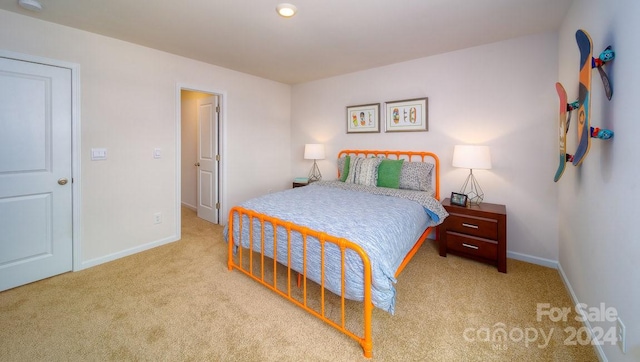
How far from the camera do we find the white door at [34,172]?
2.26 meters

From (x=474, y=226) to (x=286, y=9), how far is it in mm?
2717

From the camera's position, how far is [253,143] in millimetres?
4336

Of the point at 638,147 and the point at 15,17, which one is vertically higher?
the point at 15,17

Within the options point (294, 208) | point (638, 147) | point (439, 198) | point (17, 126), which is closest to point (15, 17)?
point (17, 126)

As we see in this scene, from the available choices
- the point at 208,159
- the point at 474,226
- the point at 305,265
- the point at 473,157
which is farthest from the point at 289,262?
the point at 208,159

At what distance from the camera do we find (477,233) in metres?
2.68

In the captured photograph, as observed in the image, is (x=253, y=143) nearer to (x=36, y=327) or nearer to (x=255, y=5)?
(x=255, y=5)

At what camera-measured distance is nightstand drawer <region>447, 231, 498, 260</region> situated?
2.60 metres

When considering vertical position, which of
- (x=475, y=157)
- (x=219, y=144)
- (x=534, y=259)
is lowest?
(x=534, y=259)

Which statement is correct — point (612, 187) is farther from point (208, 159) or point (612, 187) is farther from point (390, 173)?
point (208, 159)

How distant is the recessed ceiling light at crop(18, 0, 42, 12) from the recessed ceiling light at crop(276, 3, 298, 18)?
75.6 inches

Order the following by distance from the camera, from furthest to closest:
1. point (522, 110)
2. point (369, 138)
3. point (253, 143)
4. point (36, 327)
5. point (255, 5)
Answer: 1. point (253, 143)
2. point (369, 138)
3. point (522, 110)
4. point (255, 5)
5. point (36, 327)

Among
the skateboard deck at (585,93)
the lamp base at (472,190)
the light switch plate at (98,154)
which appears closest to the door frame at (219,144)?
the light switch plate at (98,154)

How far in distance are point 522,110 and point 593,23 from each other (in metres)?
1.15
